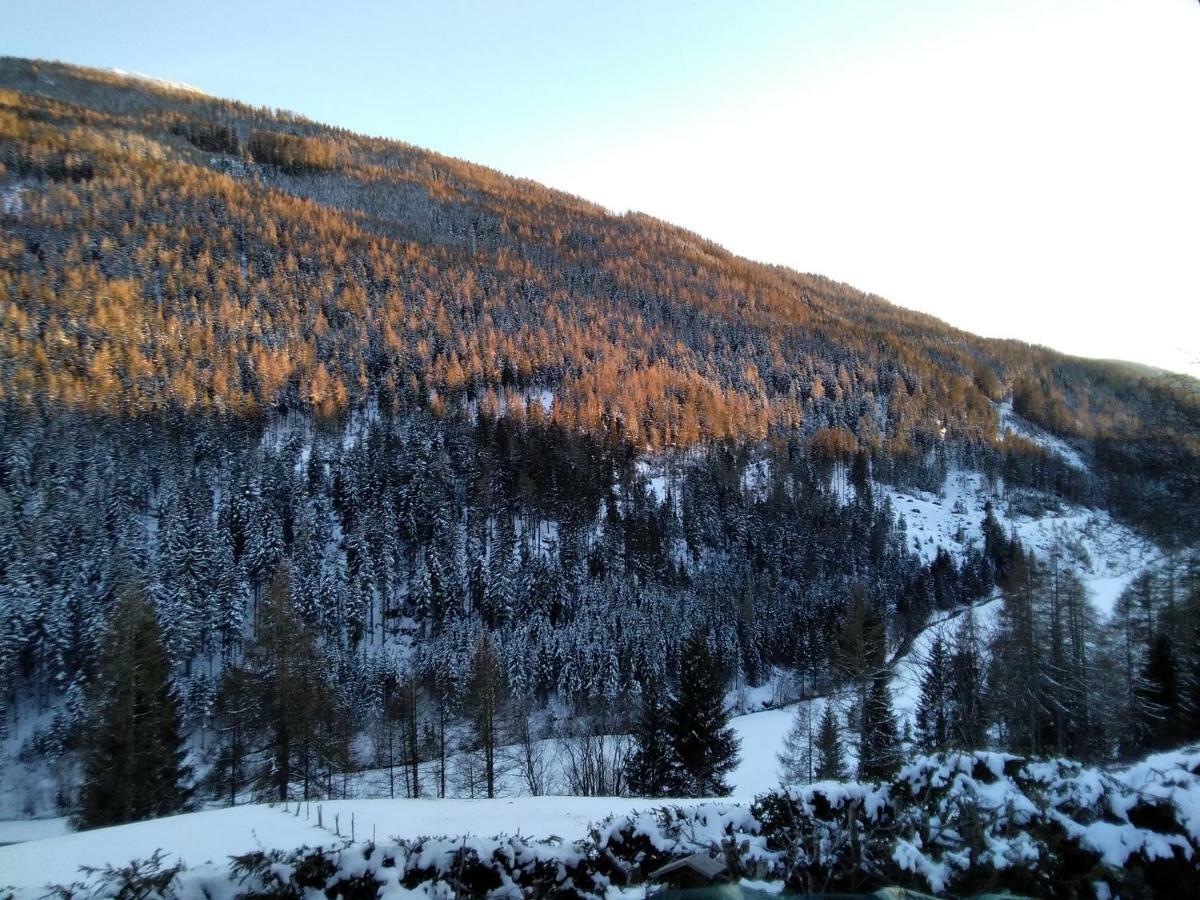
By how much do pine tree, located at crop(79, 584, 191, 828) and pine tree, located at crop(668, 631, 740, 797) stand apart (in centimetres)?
1813

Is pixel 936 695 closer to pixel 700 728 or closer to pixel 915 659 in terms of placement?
pixel 915 659

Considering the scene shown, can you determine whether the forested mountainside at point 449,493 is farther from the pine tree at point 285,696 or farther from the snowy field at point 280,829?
the snowy field at point 280,829

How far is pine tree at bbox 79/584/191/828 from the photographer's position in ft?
60.7

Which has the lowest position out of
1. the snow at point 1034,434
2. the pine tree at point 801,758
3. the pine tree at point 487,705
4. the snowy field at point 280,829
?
the pine tree at point 801,758

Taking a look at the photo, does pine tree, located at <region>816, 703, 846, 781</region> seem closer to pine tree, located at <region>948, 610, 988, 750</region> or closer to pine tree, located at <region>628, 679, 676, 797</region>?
pine tree, located at <region>948, 610, 988, 750</region>

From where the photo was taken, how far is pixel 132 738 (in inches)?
758

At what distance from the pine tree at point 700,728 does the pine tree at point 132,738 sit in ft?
59.5

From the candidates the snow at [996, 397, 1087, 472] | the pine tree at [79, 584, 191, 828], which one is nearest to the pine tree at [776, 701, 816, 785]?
the pine tree at [79, 584, 191, 828]

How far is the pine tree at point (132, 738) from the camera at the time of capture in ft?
60.7

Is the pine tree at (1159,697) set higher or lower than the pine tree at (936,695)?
higher

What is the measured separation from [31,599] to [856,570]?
312 ft

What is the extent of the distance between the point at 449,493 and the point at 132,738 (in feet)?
188

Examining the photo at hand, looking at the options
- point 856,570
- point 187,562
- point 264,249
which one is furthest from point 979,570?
point 264,249

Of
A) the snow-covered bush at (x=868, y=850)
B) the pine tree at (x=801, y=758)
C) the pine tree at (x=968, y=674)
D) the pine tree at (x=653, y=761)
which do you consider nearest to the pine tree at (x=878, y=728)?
the pine tree at (x=968, y=674)
